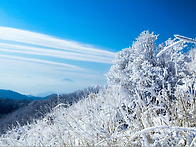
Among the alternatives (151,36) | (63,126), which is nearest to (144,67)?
(151,36)

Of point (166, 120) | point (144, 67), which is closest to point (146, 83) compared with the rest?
point (144, 67)

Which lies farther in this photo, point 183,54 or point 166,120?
point 183,54

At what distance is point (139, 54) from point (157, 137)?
261 inches

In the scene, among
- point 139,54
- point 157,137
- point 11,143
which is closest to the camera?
point 157,137

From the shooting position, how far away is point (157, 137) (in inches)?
72.1

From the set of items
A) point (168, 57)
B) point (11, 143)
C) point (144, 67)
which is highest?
point (168, 57)

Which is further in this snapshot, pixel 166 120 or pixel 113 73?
pixel 113 73

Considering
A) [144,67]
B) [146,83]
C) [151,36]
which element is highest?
[151,36]

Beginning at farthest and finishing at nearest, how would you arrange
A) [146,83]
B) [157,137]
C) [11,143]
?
[146,83] → [11,143] → [157,137]

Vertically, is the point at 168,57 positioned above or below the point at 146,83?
above

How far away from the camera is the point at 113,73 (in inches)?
334

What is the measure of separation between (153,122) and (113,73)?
20.3 feet

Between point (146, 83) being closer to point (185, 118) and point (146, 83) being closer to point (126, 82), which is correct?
point (126, 82)

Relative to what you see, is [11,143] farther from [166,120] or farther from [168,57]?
[168,57]
